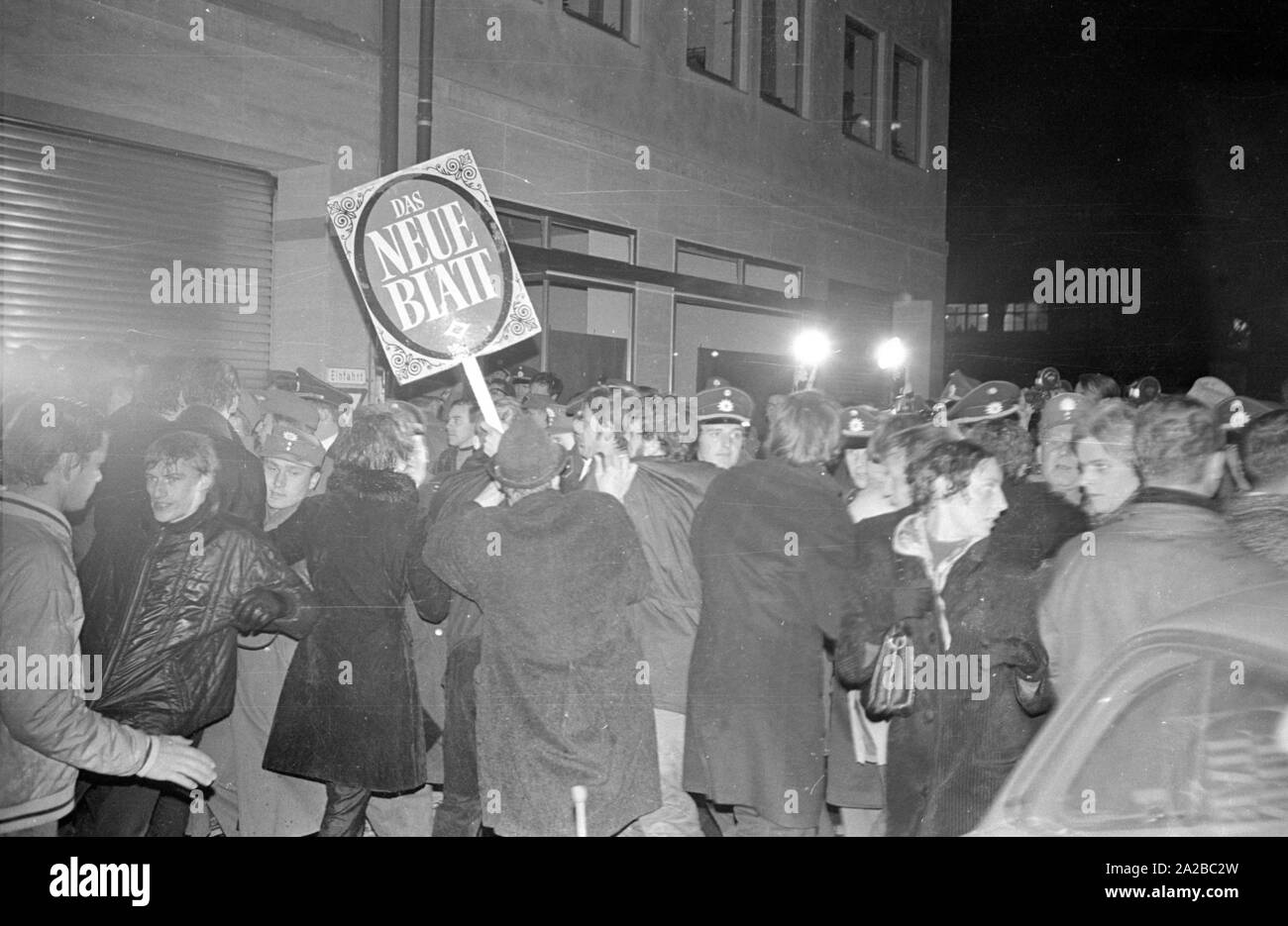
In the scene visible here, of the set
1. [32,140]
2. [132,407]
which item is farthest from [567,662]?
[32,140]

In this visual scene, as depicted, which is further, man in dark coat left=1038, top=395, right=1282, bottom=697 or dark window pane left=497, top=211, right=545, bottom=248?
dark window pane left=497, top=211, right=545, bottom=248

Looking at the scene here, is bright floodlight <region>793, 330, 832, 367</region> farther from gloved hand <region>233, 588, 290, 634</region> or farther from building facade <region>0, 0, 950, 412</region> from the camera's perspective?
gloved hand <region>233, 588, 290, 634</region>

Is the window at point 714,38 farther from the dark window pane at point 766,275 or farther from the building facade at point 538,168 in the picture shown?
the dark window pane at point 766,275

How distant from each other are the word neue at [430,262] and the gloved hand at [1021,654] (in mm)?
2318

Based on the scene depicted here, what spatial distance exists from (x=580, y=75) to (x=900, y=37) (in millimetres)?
2020

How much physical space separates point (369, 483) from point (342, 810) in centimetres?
115

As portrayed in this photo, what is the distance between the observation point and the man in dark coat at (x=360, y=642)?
12.4ft

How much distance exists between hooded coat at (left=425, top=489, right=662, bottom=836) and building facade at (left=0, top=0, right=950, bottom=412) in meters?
1.60

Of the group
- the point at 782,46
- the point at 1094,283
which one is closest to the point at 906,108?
the point at 782,46

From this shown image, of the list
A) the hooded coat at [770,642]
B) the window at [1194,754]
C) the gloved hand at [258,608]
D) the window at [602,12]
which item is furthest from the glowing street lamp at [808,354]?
the window at [1194,754]

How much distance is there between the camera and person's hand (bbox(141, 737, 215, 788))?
3199 mm

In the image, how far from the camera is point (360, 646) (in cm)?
379

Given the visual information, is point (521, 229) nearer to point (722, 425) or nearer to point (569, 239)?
point (569, 239)

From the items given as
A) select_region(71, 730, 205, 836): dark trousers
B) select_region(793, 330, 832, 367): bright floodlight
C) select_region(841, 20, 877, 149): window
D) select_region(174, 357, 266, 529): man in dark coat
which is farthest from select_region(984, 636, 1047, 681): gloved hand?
select_region(841, 20, 877, 149): window
